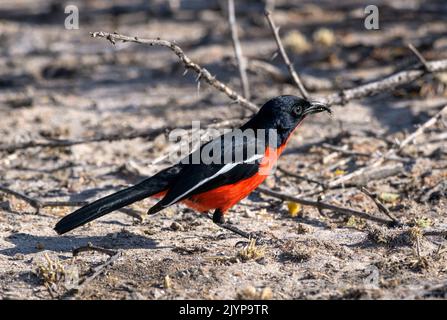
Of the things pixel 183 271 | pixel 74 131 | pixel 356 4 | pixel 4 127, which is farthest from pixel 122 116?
pixel 356 4

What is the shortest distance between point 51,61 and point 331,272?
7.00m

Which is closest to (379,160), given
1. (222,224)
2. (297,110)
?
(297,110)

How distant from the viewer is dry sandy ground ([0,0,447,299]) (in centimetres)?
524

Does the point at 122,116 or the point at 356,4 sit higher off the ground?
the point at 356,4

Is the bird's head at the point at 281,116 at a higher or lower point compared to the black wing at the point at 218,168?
higher

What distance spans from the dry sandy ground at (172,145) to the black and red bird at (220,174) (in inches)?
12.2

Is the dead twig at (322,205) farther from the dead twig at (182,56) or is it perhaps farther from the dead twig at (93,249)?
the dead twig at (93,249)

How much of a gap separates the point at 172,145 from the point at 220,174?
227 cm

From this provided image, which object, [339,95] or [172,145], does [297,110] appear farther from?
[172,145]

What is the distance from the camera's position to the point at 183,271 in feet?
17.4

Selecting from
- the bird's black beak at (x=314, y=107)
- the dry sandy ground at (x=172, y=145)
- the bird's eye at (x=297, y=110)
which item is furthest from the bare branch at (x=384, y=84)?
the bird's eye at (x=297, y=110)

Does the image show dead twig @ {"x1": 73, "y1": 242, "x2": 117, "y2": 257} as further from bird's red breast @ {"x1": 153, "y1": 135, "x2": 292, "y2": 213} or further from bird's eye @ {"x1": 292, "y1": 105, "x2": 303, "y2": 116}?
bird's eye @ {"x1": 292, "y1": 105, "x2": 303, "y2": 116}

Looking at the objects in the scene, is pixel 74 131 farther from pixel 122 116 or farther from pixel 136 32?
pixel 136 32

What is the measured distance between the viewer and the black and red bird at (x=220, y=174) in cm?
568
